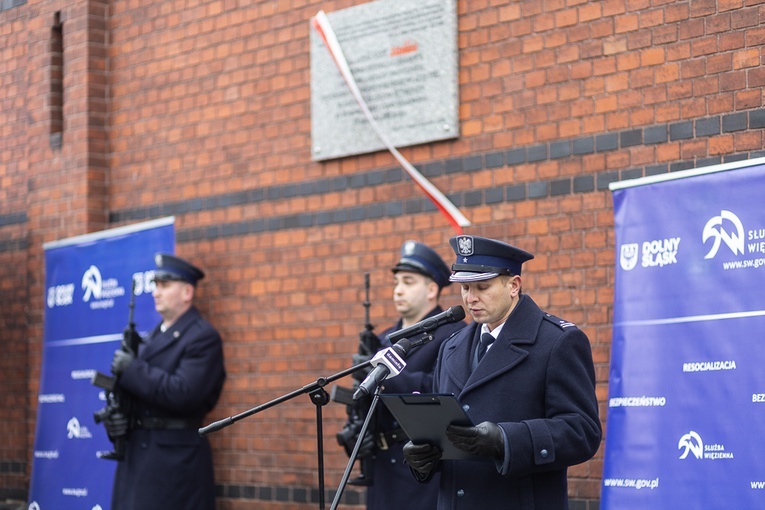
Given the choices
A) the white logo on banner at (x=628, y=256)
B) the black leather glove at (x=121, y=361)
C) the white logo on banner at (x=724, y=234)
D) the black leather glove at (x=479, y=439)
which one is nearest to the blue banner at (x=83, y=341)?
the black leather glove at (x=121, y=361)

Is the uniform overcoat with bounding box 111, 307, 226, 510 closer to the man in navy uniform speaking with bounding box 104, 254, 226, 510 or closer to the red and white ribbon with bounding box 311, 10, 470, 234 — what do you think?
the man in navy uniform speaking with bounding box 104, 254, 226, 510

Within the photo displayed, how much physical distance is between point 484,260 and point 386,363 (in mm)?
586

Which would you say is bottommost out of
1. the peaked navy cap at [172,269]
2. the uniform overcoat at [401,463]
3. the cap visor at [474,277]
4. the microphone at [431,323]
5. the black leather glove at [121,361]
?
the uniform overcoat at [401,463]

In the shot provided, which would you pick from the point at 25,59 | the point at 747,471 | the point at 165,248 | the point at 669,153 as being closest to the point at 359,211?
the point at 165,248

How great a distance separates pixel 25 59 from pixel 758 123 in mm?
6568

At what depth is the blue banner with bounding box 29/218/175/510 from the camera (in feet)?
29.0

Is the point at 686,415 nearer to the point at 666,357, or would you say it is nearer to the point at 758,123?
the point at 666,357

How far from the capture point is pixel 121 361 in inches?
315

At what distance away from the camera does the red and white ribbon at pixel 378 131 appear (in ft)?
24.5

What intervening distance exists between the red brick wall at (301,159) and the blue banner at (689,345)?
1.94ft

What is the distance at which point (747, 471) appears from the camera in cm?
541

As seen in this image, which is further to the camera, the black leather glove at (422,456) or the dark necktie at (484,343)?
the dark necktie at (484,343)

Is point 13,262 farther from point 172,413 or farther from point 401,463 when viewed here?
point 401,463

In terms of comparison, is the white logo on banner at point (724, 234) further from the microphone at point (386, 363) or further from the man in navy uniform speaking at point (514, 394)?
the microphone at point (386, 363)
